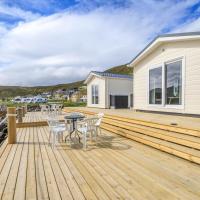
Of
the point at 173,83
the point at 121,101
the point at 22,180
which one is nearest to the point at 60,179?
the point at 22,180

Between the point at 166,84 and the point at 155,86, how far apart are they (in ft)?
2.40

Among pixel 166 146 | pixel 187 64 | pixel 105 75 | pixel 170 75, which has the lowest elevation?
pixel 166 146

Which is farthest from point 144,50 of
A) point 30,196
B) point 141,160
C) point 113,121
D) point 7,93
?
point 7,93

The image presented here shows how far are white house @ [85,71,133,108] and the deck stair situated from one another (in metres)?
5.84

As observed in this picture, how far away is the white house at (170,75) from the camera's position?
6.55m

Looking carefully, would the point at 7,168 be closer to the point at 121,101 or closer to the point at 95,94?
the point at 121,101

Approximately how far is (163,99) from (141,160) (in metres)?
4.43

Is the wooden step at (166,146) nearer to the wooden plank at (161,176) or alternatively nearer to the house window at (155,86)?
the wooden plank at (161,176)

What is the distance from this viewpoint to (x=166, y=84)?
7797mm

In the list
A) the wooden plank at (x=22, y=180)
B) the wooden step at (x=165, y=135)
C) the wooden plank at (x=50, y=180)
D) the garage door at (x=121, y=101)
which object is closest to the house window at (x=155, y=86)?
the wooden step at (x=165, y=135)

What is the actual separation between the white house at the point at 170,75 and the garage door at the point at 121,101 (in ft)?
10.1

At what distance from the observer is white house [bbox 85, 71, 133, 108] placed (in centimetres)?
1293

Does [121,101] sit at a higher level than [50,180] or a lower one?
higher

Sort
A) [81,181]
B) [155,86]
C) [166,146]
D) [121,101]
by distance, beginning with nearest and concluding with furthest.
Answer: [81,181] < [166,146] < [155,86] < [121,101]
